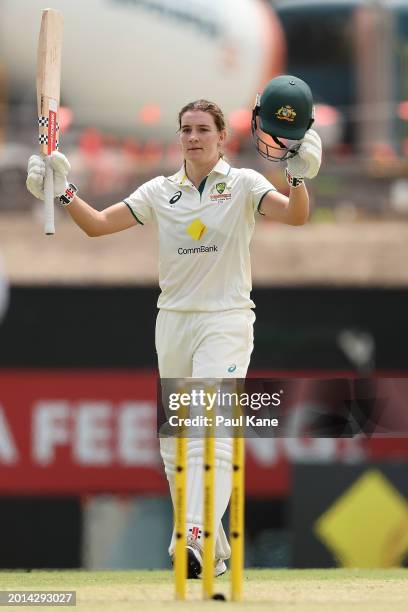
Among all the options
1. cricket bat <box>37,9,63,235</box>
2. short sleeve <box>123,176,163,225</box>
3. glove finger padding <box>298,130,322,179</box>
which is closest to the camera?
glove finger padding <box>298,130,322,179</box>

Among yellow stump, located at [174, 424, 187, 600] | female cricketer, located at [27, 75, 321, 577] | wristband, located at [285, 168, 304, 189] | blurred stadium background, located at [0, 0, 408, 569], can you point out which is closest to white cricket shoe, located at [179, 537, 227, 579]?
female cricketer, located at [27, 75, 321, 577]

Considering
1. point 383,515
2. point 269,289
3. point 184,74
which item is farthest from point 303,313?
point 184,74

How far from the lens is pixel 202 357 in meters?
6.11

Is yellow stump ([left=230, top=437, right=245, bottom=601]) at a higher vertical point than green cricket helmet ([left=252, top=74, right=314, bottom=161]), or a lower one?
lower

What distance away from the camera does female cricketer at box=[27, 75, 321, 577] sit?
20.0 feet

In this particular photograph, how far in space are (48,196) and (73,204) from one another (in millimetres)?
139

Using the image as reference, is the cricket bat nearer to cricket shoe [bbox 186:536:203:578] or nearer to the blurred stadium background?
cricket shoe [bbox 186:536:203:578]

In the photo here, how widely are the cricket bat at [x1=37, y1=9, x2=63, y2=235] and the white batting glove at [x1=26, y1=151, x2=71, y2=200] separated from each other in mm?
20

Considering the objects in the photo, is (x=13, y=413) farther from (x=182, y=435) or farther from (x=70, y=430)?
(x=182, y=435)

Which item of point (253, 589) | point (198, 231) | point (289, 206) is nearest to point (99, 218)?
point (198, 231)

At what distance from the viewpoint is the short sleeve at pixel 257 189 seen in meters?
6.18

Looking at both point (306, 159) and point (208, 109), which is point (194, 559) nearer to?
point (306, 159)

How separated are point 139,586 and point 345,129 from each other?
10828 millimetres

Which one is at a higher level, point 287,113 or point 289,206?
point 287,113
